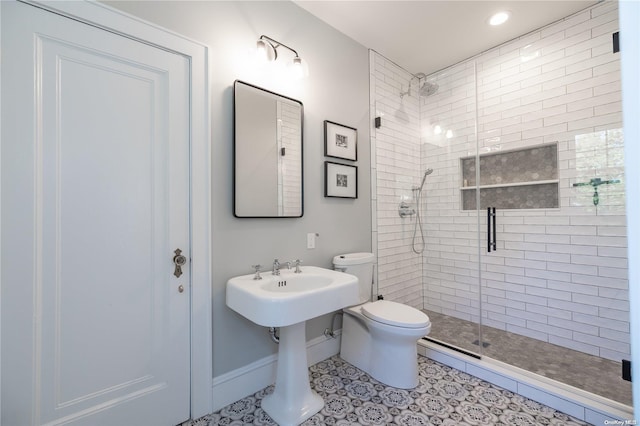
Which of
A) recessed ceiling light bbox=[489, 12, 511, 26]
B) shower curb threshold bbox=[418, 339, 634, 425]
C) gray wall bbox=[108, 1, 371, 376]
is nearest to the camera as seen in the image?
shower curb threshold bbox=[418, 339, 634, 425]

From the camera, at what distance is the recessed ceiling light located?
2119 mm

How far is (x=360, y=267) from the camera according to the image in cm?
218

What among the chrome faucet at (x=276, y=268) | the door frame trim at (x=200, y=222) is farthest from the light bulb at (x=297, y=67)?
the chrome faucet at (x=276, y=268)

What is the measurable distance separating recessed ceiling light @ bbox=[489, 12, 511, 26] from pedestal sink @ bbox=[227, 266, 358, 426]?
2369mm

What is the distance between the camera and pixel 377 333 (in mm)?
1882

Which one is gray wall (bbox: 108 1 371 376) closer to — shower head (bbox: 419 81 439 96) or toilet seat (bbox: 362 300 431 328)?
toilet seat (bbox: 362 300 431 328)

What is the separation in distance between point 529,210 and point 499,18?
1.65 m

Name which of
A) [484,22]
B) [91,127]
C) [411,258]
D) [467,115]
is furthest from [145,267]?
[484,22]

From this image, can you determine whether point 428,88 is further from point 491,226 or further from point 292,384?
point 292,384

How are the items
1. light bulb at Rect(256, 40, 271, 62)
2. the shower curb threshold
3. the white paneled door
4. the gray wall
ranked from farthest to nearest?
light bulb at Rect(256, 40, 271, 62) < the gray wall < the shower curb threshold < the white paneled door

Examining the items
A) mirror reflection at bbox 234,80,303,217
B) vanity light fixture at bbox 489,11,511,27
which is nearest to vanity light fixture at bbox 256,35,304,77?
mirror reflection at bbox 234,80,303,217

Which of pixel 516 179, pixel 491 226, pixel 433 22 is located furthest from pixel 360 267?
pixel 433 22

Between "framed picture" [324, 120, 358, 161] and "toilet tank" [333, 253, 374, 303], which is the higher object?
"framed picture" [324, 120, 358, 161]

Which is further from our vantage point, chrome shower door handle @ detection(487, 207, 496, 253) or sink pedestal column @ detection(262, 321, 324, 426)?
chrome shower door handle @ detection(487, 207, 496, 253)
